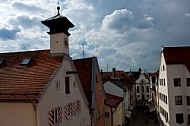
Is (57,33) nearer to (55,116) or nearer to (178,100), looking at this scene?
(55,116)

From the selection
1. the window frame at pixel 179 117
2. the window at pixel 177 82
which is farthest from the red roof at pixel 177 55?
the window frame at pixel 179 117

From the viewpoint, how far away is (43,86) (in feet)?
48.0

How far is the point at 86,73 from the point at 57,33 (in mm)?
9985

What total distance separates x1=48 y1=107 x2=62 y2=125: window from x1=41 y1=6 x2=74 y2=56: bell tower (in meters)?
4.54

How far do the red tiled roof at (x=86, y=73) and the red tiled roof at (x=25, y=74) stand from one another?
375 inches

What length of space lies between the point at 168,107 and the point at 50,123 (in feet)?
83.2

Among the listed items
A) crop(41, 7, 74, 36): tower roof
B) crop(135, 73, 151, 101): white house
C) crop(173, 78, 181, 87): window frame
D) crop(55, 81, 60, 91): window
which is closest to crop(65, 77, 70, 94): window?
crop(55, 81, 60, 91): window

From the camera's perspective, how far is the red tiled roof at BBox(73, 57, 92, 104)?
27734mm

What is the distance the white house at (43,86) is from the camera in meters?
14.0

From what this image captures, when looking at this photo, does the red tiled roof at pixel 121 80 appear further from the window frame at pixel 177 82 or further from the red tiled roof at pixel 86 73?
the red tiled roof at pixel 86 73

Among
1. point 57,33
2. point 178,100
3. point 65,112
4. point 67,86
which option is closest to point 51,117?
point 65,112

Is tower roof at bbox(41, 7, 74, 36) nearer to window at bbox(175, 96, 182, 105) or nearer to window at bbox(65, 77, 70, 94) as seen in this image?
window at bbox(65, 77, 70, 94)

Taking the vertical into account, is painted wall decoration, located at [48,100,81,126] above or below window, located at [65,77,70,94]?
below

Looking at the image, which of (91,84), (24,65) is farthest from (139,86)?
(24,65)
